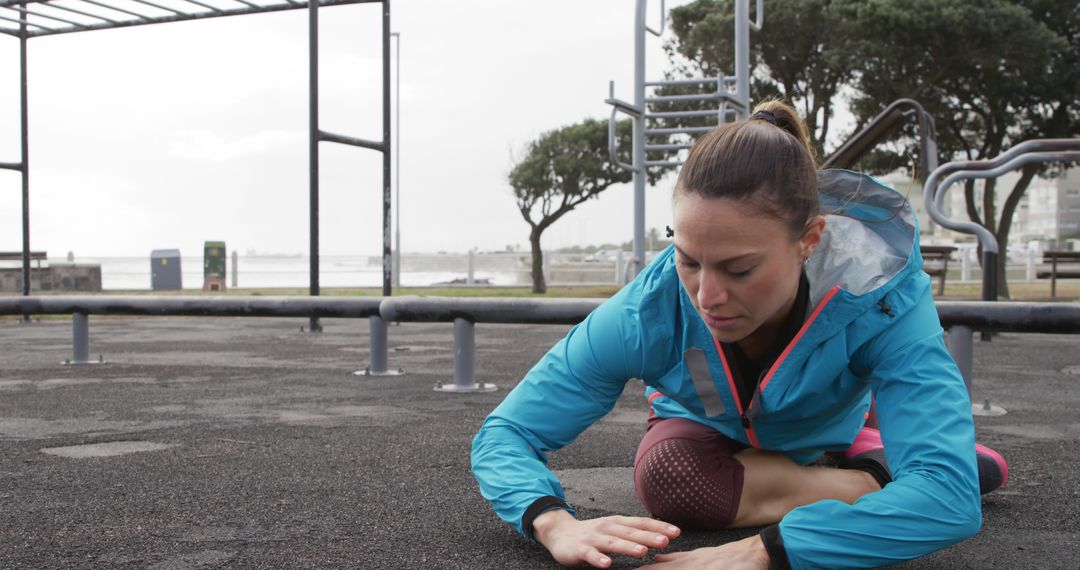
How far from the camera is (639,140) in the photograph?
33.9 feet

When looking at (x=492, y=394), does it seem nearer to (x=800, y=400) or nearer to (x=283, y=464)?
(x=283, y=464)

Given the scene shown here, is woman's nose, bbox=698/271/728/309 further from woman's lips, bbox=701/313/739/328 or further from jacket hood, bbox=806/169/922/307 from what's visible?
jacket hood, bbox=806/169/922/307

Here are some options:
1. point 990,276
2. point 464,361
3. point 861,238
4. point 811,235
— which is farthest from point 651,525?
point 990,276

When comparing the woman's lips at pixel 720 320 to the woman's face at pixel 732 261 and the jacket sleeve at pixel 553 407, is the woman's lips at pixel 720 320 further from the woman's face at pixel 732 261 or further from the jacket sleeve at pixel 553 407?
the jacket sleeve at pixel 553 407

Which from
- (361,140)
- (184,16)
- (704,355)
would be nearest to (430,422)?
(704,355)

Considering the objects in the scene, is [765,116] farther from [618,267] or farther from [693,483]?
[618,267]

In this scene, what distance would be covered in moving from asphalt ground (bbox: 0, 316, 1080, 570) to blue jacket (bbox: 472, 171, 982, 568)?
11.2 inches

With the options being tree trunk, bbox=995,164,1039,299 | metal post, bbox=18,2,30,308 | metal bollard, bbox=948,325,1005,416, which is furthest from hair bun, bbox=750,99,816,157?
tree trunk, bbox=995,164,1039,299

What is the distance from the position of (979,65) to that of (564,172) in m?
9.54

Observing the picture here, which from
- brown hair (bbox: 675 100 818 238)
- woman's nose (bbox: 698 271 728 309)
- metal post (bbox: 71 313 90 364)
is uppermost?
brown hair (bbox: 675 100 818 238)

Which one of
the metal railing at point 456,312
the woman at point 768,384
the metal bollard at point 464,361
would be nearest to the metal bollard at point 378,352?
the metal railing at point 456,312

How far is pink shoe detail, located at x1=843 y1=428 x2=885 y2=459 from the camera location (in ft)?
8.57

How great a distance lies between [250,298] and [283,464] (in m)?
2.82

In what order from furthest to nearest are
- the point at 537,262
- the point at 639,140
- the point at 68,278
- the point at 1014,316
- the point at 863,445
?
the point at 537,262
the point at 68,278
the point at 639,140
the point at 1014,316
the point at 863,445
